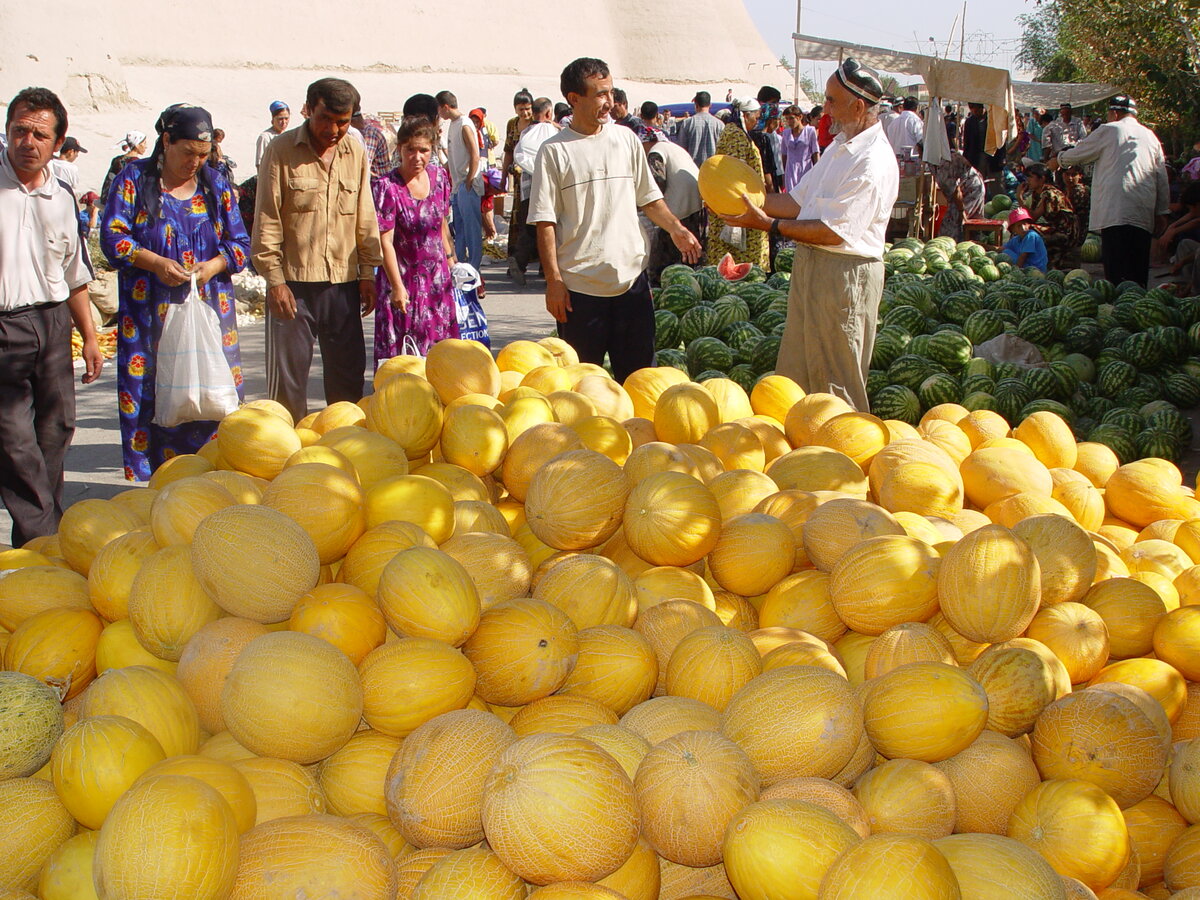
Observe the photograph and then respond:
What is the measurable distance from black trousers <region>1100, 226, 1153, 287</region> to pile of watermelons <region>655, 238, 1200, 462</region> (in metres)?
1.49

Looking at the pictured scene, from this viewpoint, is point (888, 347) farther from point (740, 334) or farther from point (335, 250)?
point (335, 250)

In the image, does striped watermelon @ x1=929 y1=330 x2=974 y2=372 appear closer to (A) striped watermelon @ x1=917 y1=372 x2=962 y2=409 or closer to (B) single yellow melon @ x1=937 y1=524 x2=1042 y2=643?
(A) striped watermelon @ x1=917 y1=372 x2=962 y2=409

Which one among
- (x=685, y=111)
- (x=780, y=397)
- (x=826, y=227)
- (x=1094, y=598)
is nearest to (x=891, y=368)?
(x=826, y=227)

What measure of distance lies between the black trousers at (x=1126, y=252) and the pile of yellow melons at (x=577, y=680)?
7861 millimetres

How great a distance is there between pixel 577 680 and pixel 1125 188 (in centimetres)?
946

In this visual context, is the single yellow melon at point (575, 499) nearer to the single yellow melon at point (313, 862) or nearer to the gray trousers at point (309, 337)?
the single yellow melon at point (313, 862)

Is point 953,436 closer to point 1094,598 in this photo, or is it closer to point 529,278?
point 1094,598

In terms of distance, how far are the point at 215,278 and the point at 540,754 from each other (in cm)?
438

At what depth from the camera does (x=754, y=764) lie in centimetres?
181

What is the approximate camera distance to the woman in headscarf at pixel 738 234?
10844 mm

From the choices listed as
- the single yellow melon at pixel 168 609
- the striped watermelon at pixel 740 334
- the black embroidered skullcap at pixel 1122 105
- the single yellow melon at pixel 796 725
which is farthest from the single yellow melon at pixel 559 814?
the black embroidered skullcap at pixel 1122 105

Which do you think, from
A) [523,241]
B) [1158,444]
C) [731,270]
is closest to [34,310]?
[731,270]

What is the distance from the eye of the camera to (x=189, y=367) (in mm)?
4926

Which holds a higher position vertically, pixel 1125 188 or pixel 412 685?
pixel 1125 188
